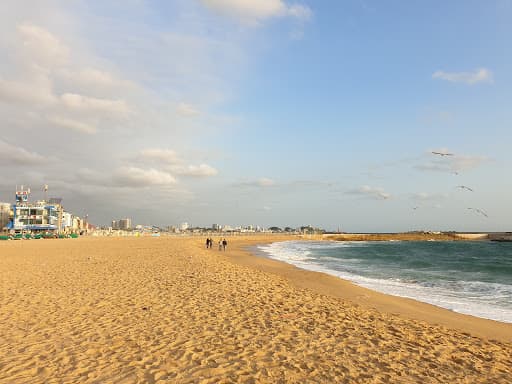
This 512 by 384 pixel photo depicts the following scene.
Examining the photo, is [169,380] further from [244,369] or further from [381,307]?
[381,307]

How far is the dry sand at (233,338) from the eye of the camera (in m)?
5.97

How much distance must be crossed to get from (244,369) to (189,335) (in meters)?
2.36

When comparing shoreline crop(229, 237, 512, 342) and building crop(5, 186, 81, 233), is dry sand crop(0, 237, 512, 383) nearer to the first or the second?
shoreline crop(229, 237, 512, 342)

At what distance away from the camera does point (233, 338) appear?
7.77 meters

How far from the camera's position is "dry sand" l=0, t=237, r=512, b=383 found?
19.6 feet

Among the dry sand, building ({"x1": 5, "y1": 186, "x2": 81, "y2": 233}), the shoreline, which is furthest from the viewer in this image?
building ({"x1": 5, "y1": 186, "x2": 81, "y2": 233})

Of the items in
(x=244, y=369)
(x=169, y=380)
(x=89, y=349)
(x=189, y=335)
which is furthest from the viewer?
(x=189, y=335)

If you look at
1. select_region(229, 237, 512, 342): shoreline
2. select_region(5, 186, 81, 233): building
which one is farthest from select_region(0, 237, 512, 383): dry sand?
select_region(5, 186, 81, 233): building

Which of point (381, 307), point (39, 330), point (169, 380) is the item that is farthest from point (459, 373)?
point (39, 330)

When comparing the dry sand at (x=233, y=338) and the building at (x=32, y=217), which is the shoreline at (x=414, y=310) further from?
the building at (x=32, y=217)

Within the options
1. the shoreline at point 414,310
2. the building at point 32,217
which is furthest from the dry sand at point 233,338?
the building at point 32,217

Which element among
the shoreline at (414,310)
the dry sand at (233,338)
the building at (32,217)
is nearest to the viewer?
the dry sand at (233,338)

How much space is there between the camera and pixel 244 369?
608cm

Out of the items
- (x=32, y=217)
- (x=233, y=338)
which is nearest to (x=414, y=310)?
(x=233, y=338)
